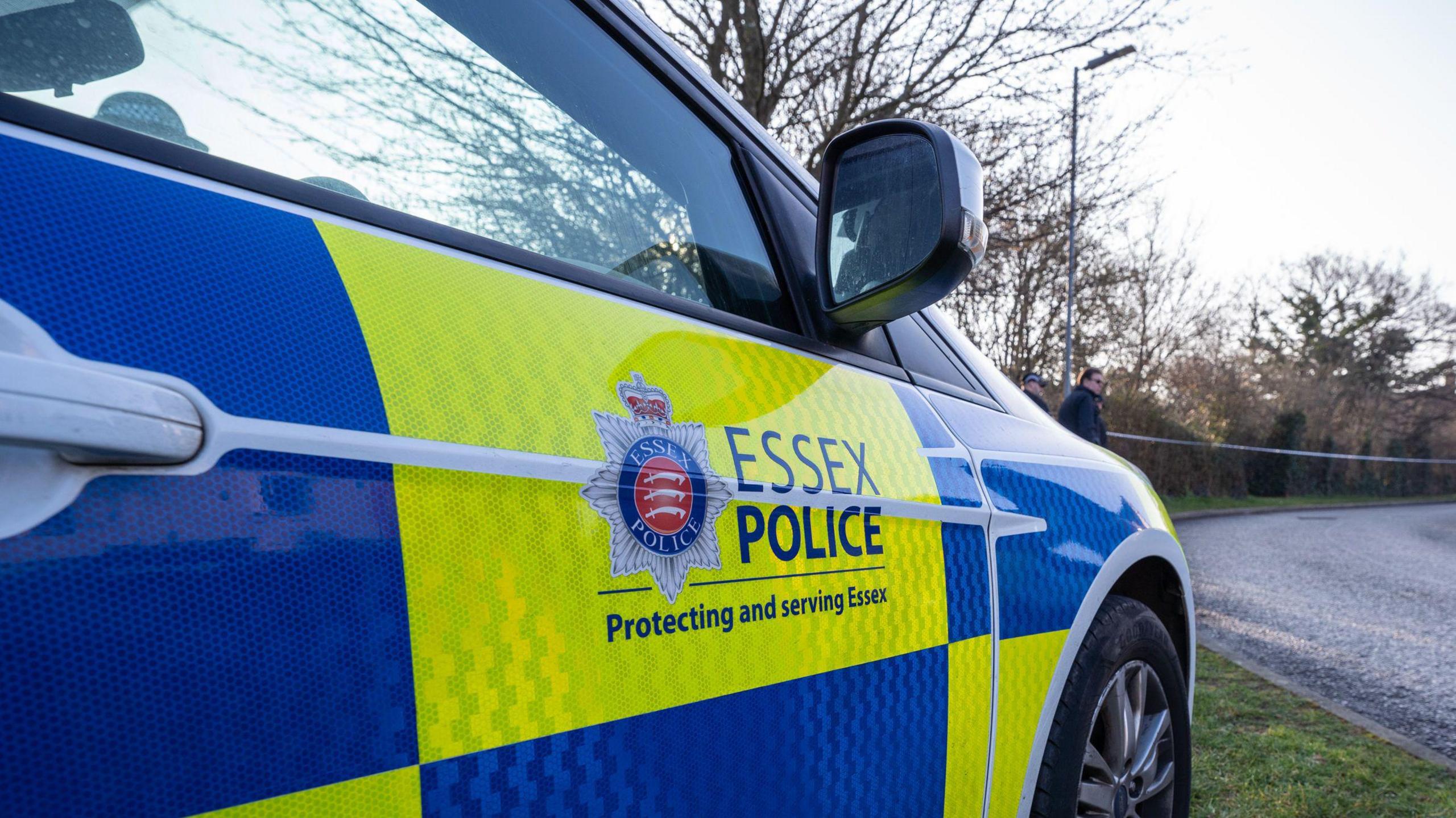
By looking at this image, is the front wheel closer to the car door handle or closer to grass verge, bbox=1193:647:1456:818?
grass verge, bbox=1193:647:1456:818

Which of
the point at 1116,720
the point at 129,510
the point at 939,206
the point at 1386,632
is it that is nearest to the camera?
the point at 129,510

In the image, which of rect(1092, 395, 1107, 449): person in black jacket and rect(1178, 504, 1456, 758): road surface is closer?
rect(1178, 504, 1456, 758): road surface

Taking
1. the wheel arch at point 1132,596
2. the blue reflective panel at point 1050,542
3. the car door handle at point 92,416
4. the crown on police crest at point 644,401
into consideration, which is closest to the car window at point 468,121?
the crown on police crest at point 644,401

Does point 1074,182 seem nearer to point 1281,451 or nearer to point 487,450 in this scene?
point 487,450

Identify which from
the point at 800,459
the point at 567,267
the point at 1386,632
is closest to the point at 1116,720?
the point at 800,459

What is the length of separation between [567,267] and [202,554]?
1.97 ft

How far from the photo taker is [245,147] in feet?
3.37

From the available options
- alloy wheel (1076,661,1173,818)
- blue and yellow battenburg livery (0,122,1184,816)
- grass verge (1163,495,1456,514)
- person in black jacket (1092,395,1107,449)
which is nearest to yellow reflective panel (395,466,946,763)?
blue and yellow battenburg livery (0,122,1184,816)

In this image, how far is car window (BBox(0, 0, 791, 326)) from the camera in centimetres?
103

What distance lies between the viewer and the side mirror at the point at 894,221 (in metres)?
1.37

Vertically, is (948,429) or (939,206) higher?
(939,206)

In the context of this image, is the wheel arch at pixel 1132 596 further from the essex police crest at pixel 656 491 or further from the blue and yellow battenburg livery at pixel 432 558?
the essex police crest at pixel 656 491

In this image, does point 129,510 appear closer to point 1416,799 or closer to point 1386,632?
point 1416,799

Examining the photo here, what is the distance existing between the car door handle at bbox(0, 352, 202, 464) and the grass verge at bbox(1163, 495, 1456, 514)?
15783 mm
